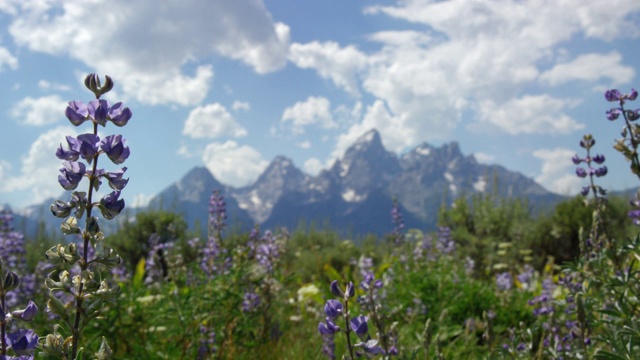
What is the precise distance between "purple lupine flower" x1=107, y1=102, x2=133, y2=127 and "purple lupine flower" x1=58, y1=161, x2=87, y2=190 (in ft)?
0.49

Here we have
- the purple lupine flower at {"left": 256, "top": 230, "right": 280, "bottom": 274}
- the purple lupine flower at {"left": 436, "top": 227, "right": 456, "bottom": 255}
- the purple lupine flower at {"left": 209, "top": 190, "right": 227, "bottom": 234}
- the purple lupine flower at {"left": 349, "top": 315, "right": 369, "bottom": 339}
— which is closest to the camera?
the purple lupine flower at {"left": 349, "top": 315, "right": 369, "bottom": 339}

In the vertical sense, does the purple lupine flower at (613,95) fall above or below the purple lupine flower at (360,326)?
above

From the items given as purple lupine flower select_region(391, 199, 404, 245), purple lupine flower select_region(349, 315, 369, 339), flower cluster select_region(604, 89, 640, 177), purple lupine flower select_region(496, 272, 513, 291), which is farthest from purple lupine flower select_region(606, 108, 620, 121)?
purple lupine flower select_region(391, 199, 404, 245)

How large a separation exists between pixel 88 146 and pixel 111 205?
0.52 ft

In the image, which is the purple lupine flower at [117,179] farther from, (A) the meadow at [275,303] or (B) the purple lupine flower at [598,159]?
(B) the purple lupine flower at [598,159]

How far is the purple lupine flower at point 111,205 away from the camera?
1.33m

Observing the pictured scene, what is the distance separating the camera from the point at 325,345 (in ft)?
12.7

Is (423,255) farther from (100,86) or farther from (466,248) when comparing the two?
(100,86)

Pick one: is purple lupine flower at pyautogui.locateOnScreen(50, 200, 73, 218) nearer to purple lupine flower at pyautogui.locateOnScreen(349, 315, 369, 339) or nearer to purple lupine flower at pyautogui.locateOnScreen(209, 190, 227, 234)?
purple lupine flower at pyautogui.locateOnScreen(349, 315, 369, 339)

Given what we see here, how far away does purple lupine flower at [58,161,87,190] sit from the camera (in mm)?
1332

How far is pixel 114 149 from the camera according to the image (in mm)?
1336

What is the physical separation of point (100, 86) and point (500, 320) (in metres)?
4.78

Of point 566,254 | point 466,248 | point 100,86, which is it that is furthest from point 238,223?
point 100,86

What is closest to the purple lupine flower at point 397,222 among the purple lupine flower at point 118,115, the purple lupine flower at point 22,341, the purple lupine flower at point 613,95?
the purple lupine flower at point 613,95
